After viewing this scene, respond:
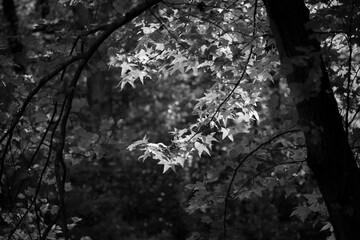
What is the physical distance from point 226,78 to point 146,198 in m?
8.46

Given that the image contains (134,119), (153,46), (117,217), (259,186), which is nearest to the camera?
(259,186)

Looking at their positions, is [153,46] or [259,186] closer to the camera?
[259,186]

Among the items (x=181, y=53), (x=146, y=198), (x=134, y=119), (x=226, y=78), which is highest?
(x=134, y=119)

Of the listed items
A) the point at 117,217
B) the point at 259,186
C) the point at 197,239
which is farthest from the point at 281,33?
the point at 117,217

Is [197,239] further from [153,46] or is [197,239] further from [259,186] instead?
[153,46]

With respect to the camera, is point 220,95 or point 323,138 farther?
point 220,95

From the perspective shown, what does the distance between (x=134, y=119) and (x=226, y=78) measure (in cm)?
1175

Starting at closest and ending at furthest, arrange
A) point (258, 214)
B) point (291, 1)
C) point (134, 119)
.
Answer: point (291, 1)
point (258, 214)
point (134, 119)

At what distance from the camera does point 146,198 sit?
38.4 feet

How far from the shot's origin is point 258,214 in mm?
10961

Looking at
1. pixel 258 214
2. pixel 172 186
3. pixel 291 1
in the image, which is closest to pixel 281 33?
pixel 291 1

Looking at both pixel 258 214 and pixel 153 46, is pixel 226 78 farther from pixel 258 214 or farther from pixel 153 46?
pixel 258 214

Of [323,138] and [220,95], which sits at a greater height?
[220,95]

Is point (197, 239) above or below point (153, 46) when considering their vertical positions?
below
